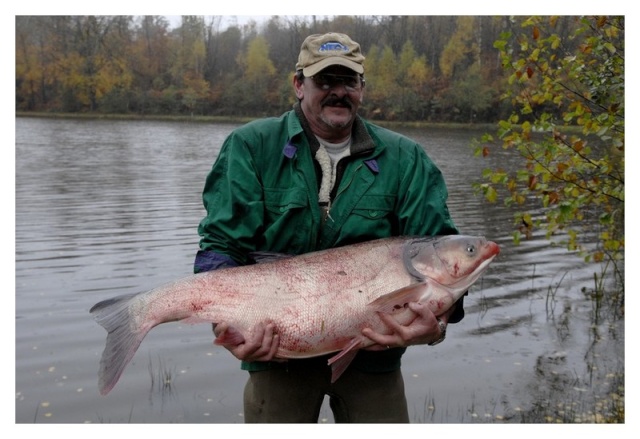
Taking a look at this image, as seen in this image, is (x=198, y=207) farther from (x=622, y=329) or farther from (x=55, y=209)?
(x=622, y=329)

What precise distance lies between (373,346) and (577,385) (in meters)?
4.09

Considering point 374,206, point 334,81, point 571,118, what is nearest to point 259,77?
point 571,118

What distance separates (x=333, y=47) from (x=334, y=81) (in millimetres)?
160

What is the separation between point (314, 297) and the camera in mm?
3197

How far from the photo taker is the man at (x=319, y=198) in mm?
3340

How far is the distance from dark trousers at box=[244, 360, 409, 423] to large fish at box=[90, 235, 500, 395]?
9.3 inches

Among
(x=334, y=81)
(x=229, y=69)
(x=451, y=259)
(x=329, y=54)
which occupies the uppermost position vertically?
(x=229, y=69)

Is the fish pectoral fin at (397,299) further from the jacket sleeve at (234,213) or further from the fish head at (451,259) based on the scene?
the jacket sleeve at (234,213)

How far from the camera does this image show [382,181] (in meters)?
3.43

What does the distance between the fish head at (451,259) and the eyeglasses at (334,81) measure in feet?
2.69

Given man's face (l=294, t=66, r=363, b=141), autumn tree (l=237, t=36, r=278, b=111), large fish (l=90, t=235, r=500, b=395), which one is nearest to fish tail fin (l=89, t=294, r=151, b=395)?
large fish (l=90, t=235, r=500, b=395)

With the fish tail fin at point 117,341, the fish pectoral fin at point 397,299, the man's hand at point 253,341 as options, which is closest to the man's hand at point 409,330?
the fish pectoral fin at point 397,299

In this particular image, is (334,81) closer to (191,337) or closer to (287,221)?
(287,221)

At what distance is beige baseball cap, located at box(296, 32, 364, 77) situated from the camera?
333 cm
